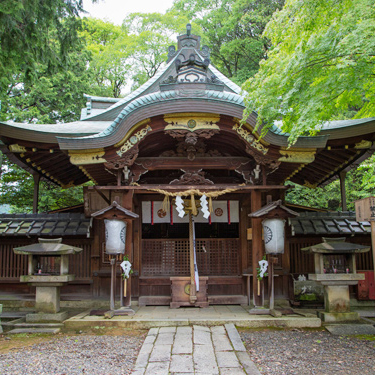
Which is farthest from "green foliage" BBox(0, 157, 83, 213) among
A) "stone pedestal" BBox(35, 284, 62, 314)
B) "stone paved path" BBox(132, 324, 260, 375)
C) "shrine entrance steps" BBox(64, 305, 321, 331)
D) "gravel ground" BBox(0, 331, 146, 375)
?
"stone paved path" BBox(132, 324, 260, 375)

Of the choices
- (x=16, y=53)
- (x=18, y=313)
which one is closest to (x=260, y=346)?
(x=18, y=313)

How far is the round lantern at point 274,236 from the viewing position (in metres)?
7.11

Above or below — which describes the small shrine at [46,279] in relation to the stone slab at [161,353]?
above

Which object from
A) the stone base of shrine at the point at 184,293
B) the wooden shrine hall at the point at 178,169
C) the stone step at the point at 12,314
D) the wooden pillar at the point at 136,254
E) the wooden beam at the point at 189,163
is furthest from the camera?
the wooden pillar at the point at 136,254

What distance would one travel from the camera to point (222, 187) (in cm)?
783

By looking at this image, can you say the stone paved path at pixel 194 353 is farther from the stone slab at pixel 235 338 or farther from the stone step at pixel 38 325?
the stone step at pixel 38 325

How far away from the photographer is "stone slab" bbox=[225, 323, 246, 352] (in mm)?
5301

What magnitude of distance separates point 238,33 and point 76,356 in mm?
24393

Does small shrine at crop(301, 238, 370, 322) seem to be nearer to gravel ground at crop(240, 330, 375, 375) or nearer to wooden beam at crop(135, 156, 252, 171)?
gravel ground at crop(240, 330, 375, 375)

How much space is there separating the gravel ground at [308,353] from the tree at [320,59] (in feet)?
11.0

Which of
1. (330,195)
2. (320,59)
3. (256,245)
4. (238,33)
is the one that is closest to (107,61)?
(238,33)

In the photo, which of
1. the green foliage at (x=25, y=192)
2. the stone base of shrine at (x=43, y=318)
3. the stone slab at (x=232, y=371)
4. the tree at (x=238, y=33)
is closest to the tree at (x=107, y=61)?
the tree at (x=238, y=33)

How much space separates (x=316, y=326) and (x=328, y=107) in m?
4.09

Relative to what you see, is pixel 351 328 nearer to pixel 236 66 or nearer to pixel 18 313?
pixel 18 313
